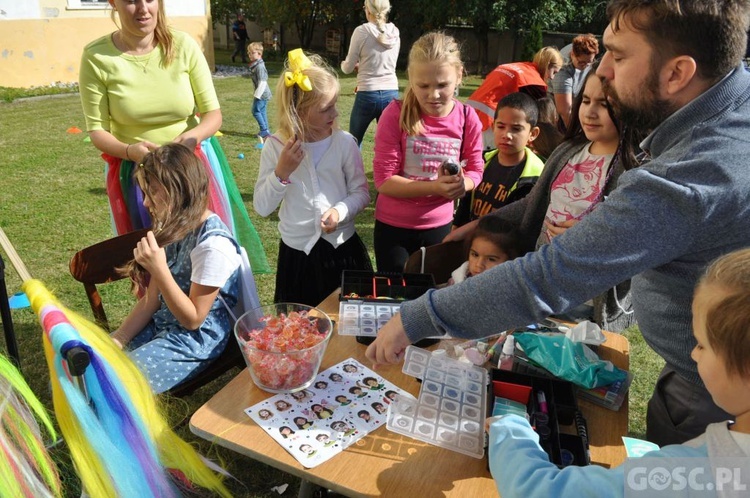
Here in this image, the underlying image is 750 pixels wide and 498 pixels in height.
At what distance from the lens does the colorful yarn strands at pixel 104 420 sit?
3.89 feet

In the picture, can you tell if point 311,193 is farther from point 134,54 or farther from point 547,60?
point 547,60

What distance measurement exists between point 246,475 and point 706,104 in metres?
2.06

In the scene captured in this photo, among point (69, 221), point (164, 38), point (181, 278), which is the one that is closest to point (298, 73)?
point (164, 38)

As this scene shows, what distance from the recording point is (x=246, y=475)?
226 cm

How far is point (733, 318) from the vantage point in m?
0.87

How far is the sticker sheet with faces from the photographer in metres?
1.27

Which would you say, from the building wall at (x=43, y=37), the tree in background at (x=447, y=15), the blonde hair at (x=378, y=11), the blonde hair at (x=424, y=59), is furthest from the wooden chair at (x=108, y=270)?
the tree in background at (x=447, y=15)

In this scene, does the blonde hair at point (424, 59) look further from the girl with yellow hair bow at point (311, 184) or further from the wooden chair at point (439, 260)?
Answer: the wooden chair at point (439, 260)

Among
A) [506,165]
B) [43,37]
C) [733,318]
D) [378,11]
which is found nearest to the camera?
[733,318]

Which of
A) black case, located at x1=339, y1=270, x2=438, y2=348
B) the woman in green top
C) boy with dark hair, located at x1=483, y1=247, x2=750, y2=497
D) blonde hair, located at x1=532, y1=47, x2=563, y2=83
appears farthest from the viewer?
blonde hair, located at x1=532, y1=47, x2=563, y2=83

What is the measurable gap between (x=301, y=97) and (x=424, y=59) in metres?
0.57

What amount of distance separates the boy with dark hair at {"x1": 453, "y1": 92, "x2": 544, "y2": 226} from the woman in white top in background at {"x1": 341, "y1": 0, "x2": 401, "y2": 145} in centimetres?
349

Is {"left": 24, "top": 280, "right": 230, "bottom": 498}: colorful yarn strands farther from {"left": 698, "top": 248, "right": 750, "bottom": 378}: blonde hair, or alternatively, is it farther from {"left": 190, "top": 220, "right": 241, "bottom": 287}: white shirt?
{"left": 698, "top": 248, "right": 750, "bottom": 378}: blonde hair

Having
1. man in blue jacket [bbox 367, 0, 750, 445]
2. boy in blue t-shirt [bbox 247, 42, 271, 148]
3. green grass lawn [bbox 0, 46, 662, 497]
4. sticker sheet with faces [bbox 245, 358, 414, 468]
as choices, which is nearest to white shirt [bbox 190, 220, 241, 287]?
green grass lawn [bbox 0, 46, 662, 497]
